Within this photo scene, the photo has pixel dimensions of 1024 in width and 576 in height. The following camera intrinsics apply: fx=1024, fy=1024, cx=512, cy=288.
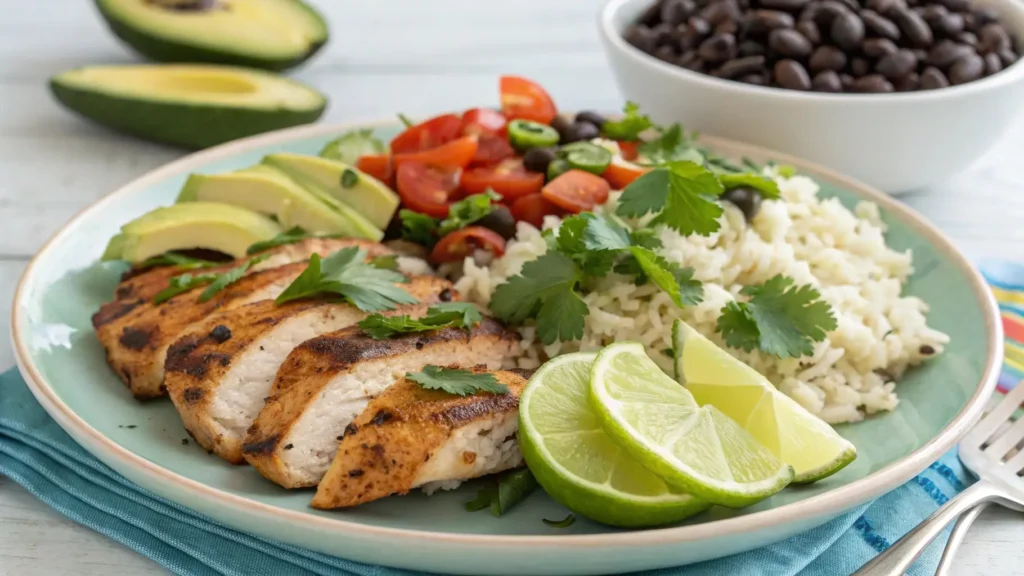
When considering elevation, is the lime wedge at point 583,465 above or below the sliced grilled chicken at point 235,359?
above

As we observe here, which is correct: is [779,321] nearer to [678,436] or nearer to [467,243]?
[678,436]

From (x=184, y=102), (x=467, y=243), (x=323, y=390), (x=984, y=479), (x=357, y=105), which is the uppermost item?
(x=323, y=390)

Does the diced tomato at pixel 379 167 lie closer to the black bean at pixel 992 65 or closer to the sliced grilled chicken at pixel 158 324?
the sliced grilled chicken at pixel 158 324

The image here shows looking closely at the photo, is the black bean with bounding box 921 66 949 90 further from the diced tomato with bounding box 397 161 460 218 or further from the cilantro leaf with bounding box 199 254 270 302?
the cilantro leaf with bounding box 199 254 270 302

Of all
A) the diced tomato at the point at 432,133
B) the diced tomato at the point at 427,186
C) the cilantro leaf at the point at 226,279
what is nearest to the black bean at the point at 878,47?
the diced tomato at the point at 432,133

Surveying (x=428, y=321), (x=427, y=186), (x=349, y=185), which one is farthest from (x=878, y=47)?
(x=428, y=321)
